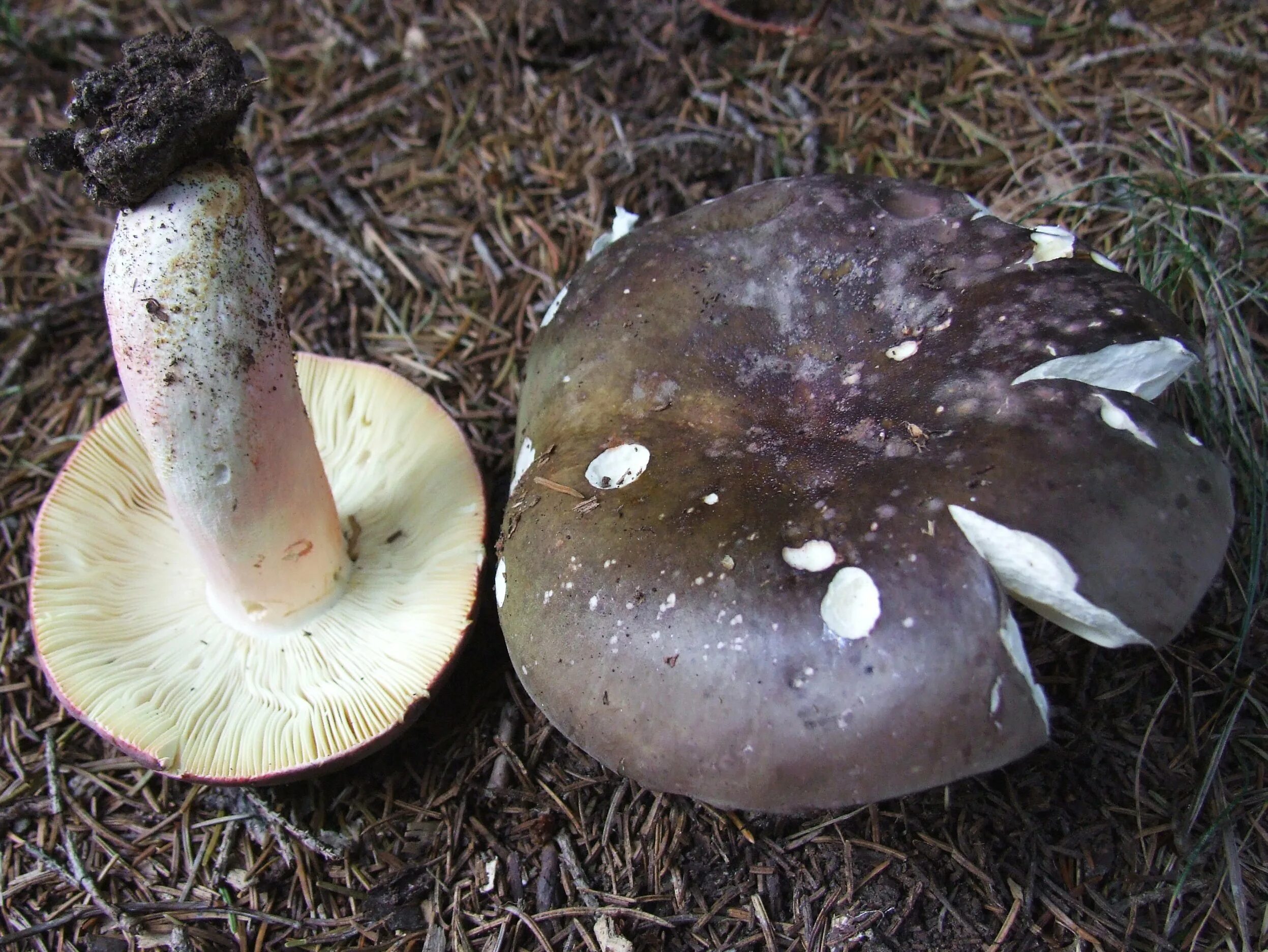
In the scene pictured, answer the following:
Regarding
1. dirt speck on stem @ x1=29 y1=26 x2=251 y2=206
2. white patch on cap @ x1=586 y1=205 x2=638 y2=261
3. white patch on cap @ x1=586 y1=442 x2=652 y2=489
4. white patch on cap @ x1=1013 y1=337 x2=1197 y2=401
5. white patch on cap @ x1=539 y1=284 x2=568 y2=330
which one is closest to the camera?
dirt speck on stem @ x1=29 y1=26 x2=251 y2=206

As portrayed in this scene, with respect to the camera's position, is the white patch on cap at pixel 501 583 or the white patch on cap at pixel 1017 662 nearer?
the white patch on cap at pixel 1017 662

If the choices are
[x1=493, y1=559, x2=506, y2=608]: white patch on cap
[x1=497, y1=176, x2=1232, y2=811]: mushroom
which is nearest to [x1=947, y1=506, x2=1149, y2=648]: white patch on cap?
[x1=497, y1=176, x2=1232, y2=811]: mushroom

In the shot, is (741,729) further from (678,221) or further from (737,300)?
(678,221)

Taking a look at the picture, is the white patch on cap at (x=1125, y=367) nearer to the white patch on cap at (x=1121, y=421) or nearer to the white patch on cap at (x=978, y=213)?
the white patch on cap at (x=1121, y=421)

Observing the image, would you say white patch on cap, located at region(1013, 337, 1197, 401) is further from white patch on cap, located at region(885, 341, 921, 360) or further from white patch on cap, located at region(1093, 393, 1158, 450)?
white patch on cap, located at region(885, 341, 921, 360)

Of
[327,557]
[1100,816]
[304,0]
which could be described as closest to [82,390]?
[327,557]

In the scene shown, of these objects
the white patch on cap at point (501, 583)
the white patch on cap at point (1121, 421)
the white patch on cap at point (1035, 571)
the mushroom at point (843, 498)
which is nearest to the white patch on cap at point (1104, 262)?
the mushroom at point (843, 498)

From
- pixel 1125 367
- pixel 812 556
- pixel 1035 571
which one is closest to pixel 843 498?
Result: pixel 812 556
